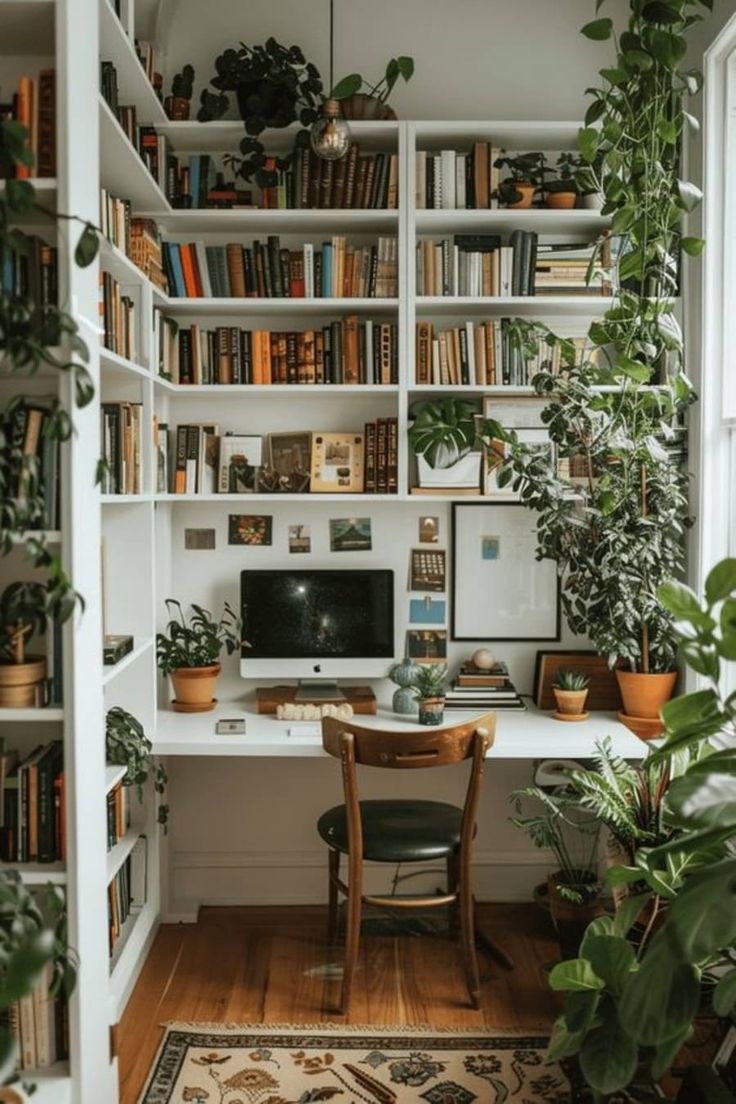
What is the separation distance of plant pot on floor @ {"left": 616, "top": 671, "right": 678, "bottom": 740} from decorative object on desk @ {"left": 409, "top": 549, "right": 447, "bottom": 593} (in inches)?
28.4

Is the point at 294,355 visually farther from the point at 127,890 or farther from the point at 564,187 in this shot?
the point at 127,890

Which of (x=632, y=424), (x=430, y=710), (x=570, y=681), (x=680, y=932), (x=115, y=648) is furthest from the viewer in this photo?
(x=570, y=681)

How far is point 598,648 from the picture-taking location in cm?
326

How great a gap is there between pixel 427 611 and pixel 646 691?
0.83 m

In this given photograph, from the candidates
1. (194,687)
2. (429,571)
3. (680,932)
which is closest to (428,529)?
(429,571)

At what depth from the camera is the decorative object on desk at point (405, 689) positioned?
3.50m

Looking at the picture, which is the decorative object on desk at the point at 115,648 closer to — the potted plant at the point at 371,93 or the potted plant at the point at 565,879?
the potted plant at the point at 565,879

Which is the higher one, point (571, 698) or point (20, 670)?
point (20, 670)

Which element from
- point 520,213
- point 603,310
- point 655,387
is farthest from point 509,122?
point 655,387

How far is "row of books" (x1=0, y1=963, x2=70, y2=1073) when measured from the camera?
7.43ft

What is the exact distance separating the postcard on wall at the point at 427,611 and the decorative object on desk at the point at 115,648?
1178 mm

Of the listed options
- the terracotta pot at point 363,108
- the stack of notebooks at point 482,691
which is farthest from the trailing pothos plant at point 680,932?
the terracotta pot at point 363,108

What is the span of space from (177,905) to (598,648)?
1.73 meters

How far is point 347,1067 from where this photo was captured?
2787 mm
